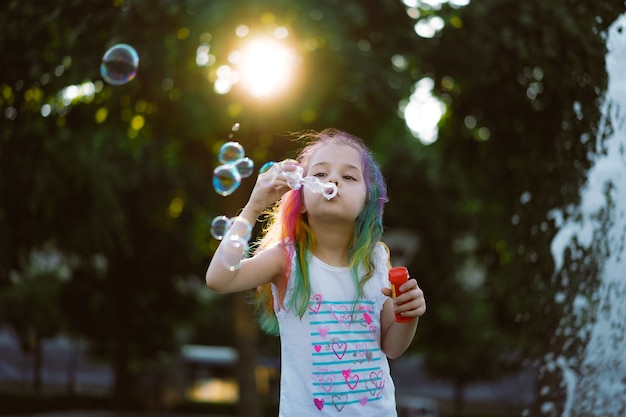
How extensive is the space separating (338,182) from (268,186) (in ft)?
0.79

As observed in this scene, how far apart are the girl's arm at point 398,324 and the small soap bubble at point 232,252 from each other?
49cm

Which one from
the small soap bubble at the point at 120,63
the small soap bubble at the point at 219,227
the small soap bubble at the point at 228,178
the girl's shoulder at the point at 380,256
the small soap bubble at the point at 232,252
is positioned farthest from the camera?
the small soap bubble at the point at 120,63

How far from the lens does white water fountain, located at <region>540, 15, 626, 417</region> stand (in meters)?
6.12

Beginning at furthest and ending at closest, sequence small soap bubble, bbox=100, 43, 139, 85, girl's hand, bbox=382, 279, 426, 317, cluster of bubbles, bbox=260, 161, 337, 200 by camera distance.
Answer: small soap bubble, bbox=100, 43, 139, 85 → cluster of bubbles, bbox=260, 161, 337, 200 → girl's hand, bbox=382, 279, 426, 317

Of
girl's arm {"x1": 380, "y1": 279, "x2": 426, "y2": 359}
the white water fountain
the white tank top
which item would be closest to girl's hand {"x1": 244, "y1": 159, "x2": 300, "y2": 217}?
the white tank top

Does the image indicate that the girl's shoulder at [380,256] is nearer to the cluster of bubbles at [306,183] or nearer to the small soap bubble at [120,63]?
the cluster of bubbles at [306,183]

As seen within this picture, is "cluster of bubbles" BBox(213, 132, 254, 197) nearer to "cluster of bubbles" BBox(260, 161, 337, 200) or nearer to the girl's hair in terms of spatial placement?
the girl's hair

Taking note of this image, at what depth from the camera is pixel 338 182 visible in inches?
121

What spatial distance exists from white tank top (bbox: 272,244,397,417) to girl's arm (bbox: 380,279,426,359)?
0.05m

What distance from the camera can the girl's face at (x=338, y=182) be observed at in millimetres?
3033

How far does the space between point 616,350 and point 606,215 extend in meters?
1.25

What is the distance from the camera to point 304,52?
911 cm

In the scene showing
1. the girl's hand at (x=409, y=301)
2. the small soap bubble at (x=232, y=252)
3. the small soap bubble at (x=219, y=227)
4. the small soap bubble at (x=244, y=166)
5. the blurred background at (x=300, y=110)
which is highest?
the blurred background at (x=300, y=110)

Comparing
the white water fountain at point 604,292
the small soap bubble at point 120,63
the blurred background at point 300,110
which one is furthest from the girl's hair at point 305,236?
the white water fountain at point 604,292
